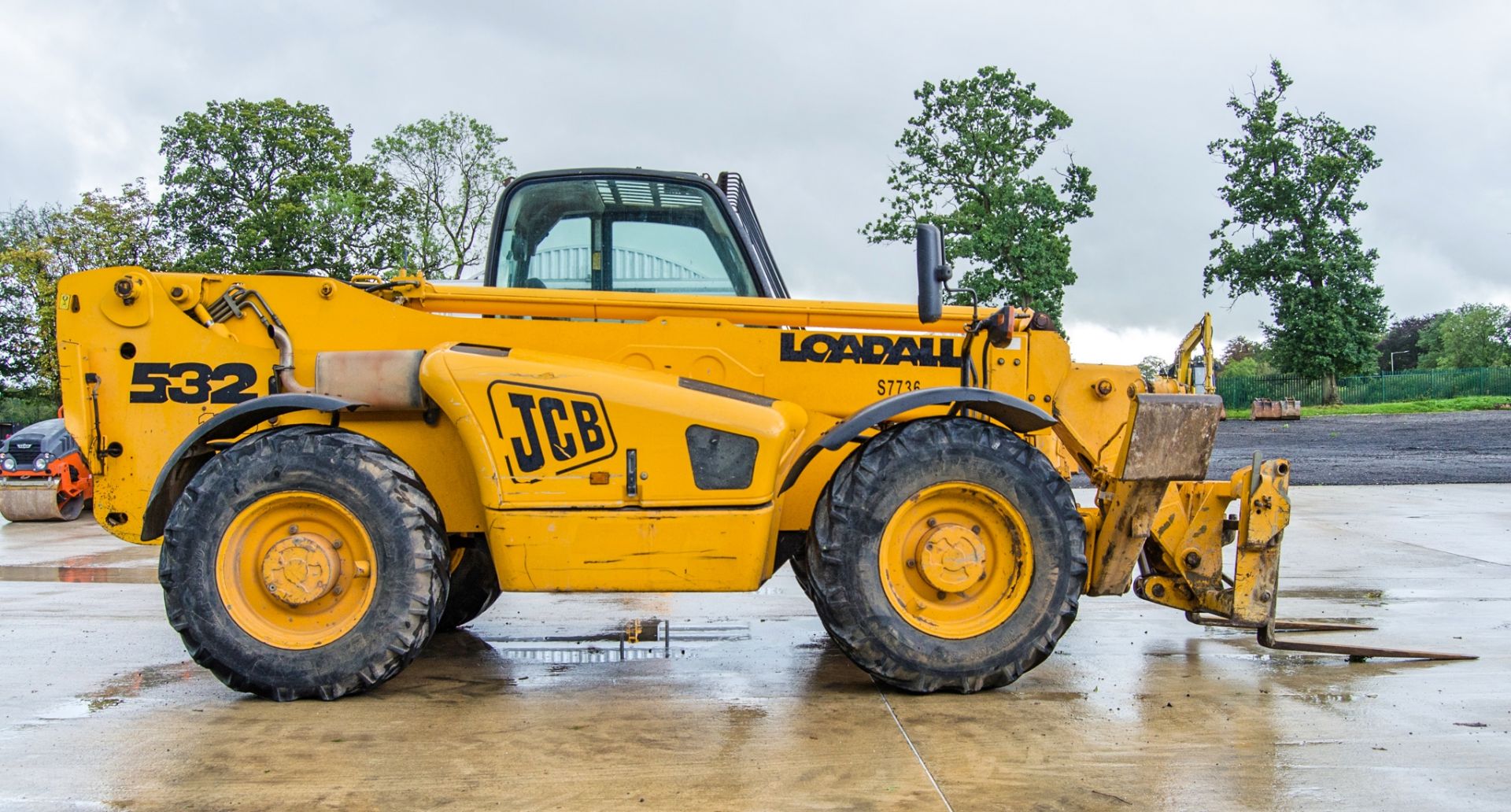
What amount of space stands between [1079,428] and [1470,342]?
9338cm

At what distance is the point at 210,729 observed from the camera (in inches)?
173

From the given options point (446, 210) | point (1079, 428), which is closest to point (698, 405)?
point (1079, 428)

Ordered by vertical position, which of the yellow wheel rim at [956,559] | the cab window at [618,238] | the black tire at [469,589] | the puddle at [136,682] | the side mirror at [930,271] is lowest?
the puddle at [136,682]

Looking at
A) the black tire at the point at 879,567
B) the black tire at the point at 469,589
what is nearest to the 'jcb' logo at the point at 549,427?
the black tire at the point at 879,567

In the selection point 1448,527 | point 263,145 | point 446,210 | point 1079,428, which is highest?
point 263,145

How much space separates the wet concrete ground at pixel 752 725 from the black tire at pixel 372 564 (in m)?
0.16

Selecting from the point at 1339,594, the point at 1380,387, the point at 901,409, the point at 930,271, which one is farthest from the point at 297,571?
the point at 1380,387

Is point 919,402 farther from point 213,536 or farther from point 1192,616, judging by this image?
point 213,536

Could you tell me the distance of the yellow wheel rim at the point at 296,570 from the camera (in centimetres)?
476

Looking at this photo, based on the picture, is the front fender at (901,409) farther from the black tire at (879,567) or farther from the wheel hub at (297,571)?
the wheel hub at (297,571)

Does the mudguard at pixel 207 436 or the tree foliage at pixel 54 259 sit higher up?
the tree foliage at pixel 54 259

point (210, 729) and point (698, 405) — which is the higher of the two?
point (698, 405)

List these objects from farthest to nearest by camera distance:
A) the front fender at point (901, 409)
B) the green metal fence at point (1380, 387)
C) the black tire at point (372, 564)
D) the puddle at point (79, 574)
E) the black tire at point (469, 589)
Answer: the green metal fence at point (1380, 387) < the puddle at point (79, 574) < the black tire at point (469, 589) < the front fender at point (901, 409) < the black tire at point (372, 564)

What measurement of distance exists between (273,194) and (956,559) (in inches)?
1775
